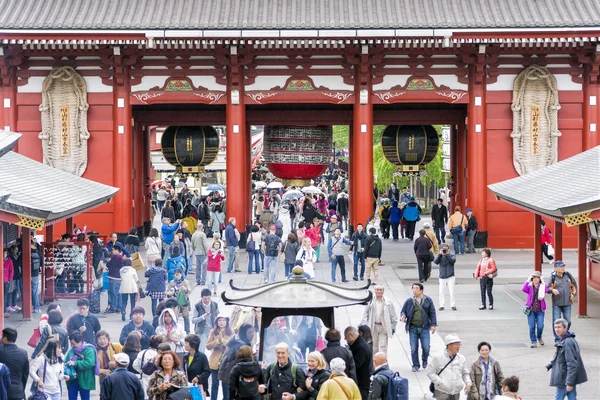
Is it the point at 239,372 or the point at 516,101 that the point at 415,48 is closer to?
the point at 516,101

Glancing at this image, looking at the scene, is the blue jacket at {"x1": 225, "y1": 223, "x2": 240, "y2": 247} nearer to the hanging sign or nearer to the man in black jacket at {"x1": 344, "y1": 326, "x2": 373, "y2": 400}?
the hanging sign

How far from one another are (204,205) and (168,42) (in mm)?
8987

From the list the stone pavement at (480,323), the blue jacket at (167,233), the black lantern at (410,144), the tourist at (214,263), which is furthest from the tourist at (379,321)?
the black lantern at (410,144)

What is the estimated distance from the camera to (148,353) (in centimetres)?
1470

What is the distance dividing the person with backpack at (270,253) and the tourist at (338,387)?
1374cm

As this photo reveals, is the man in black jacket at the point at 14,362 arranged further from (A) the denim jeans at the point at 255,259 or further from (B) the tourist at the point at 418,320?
(A) the denim jeans at the point at 255,259

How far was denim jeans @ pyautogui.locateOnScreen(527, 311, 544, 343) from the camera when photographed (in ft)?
63.7

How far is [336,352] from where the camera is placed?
14.0m

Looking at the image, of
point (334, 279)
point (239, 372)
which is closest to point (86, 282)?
point (334, 279)

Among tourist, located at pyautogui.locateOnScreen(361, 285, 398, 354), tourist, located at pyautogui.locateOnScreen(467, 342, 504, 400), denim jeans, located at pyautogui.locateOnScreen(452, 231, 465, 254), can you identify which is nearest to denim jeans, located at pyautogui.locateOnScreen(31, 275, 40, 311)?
tourist, located at pyautogui.locateOnScreen(361, 285, 398, 354)

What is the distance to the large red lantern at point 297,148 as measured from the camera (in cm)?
3512

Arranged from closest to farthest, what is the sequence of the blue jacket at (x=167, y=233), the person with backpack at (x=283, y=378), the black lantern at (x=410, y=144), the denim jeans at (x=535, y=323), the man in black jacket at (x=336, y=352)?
the person with backpack at (x=283, y=378), the man in black jacket at (x=336, y=352), the denim jeans at (x=535, y=323), the blue jacket at (x=167, y=233), the black lantern at (x=410, y=144)

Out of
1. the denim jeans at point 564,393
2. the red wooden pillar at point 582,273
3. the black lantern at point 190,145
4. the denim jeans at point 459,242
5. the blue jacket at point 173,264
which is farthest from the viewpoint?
the black lantern at point 190,145

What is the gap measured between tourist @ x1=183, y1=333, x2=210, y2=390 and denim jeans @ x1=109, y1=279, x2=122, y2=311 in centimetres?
826
